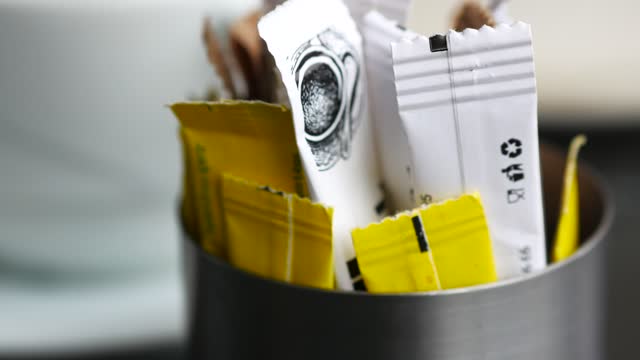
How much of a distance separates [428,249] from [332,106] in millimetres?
60

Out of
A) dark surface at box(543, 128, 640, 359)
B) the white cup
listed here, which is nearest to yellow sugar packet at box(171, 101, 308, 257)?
the white cup

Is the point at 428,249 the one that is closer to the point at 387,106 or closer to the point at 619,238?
the point at 387,106

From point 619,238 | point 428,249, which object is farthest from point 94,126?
point 619,238

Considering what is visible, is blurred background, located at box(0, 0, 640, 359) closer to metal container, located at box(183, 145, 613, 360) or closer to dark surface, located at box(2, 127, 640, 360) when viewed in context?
dark surface, located at box(2, 127, 640, 360)

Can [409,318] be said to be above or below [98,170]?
below

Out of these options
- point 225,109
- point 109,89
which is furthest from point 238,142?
point 109,89

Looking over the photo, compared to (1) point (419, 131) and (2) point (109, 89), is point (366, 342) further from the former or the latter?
(2) point (109, 89)

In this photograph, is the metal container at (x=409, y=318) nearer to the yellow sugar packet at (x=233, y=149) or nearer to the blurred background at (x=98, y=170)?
the yellow sugar packet at (x=233, y=149)

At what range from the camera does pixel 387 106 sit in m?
0.34

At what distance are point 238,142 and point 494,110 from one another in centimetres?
9

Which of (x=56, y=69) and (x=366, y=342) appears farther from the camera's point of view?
(x=56, y=69)

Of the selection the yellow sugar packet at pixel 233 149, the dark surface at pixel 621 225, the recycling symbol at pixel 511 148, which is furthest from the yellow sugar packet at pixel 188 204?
the dark surface at pixel 621 225

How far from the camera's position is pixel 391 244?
32 centimetres

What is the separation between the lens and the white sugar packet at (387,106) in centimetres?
34
